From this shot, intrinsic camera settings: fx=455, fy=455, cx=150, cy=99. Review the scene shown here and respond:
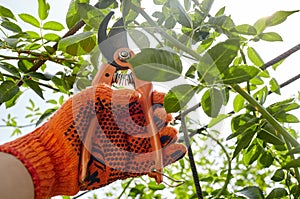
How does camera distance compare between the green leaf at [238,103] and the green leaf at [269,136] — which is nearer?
the green leaf at [269,136]

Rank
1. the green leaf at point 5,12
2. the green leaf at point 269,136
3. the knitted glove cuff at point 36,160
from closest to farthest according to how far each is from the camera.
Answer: the knitted glove cuff at point 36,160 < the green leaf at point 269,136 < the green leaf at point 5,12

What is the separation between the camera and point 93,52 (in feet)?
2.24

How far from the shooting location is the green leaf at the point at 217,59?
17.5 inches

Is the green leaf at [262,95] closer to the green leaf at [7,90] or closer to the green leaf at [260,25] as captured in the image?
the green leaf at [260,25]

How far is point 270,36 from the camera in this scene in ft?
2.10

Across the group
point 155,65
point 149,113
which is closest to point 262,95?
point 149,113

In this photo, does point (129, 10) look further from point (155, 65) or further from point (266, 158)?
point (266, 158)

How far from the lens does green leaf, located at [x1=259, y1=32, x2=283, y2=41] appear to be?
25.1 inches

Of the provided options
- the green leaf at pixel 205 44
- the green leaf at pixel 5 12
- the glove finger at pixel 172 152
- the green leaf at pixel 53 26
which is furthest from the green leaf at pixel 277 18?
the green leaf at pixel 5 12

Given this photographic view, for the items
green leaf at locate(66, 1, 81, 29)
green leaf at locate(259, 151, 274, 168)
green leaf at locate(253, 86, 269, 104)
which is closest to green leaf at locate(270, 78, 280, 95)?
green leaf at locate(253, 86, 269, 104)

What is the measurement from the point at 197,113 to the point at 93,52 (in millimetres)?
254

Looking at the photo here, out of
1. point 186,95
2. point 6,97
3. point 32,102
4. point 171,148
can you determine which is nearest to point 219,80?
point 186,95

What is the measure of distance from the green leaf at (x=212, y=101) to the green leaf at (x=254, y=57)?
21 centimetres

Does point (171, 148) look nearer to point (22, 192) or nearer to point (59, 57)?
point (22, 192)
